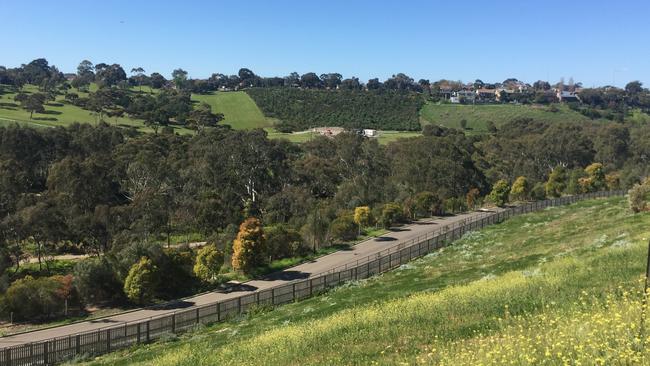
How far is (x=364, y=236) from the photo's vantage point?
155ft

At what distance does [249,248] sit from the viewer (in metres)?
35.0

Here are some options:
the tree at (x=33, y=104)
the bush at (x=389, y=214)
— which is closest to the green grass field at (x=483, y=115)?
the bush at (x=389, y=214)

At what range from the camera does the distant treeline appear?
450ft

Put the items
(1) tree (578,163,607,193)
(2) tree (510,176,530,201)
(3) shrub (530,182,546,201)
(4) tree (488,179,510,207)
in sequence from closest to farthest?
(4) tree (488,179,510,207) → (2) tree (510,176,530,201) → (1) tree (578,163,607,193) → (3) shrub (530,182,546,201)

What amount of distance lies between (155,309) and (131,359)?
10936 millimetres

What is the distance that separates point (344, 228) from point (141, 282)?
20.0 meters

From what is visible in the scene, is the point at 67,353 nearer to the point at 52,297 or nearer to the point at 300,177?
the point at 52,297

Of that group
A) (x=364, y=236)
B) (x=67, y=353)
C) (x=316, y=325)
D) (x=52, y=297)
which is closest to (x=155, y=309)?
(x=52, y=297)

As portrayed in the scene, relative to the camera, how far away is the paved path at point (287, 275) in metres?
25.1

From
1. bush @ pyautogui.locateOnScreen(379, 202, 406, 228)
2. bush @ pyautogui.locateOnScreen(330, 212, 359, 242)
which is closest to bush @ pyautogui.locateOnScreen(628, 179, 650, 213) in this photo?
bush @ pyautogui.locateOnScreen(330, 212, 359, 242)

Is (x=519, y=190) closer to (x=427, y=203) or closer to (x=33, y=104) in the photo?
(x=427, y=203)

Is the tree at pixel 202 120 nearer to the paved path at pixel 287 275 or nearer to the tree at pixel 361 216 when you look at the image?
the paved path at pixel 287 275

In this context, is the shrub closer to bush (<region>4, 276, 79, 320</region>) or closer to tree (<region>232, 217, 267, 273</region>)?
tree (<region>232, 217, 267, 273</region>)

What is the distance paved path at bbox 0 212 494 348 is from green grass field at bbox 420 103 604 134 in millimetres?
93809
